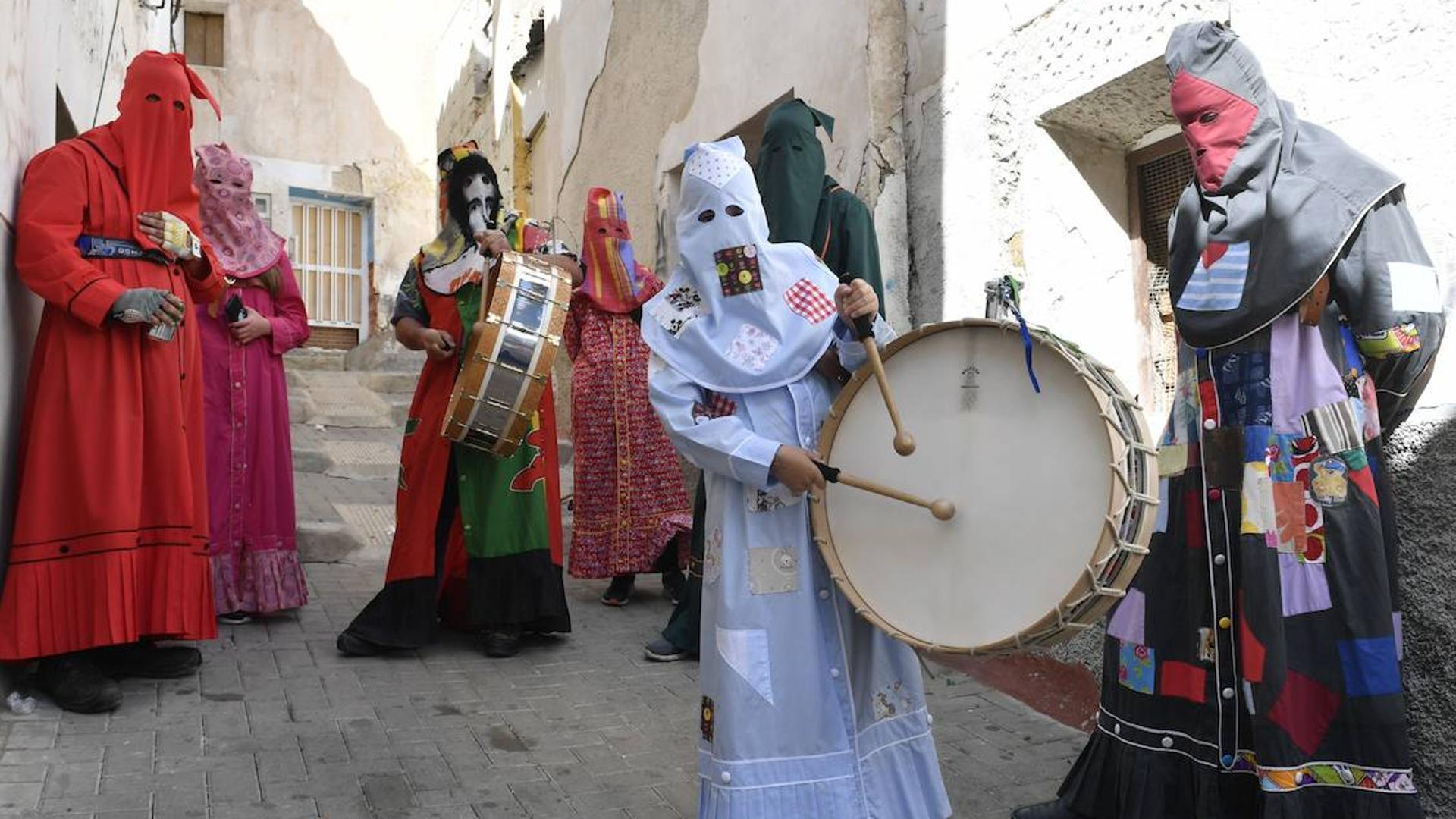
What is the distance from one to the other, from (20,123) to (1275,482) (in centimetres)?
388

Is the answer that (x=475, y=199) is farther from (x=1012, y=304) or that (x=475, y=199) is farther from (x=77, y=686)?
(x=1012, y=304)

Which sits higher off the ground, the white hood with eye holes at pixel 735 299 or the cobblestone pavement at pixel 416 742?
the white hood with eye holes at pixel 735 299

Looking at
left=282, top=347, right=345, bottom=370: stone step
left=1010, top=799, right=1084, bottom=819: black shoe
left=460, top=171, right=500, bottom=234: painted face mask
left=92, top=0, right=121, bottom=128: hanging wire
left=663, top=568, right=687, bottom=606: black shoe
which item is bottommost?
left=1010, top=799, right=1084, bottom=819: black shoe

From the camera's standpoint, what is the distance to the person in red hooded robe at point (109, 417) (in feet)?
11.4

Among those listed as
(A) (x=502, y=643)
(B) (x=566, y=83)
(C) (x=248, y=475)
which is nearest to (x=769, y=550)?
(A) (x=502, y=643)

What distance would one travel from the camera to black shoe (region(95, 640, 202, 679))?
391 cm

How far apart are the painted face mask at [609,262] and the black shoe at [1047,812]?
307 cm

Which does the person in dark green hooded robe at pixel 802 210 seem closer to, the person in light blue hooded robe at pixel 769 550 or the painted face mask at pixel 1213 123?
the person in light blue hooded robe at pixel 769 550

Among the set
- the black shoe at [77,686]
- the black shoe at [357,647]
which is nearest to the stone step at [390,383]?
the black shoe at [357,647]

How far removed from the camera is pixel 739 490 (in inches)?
97.0

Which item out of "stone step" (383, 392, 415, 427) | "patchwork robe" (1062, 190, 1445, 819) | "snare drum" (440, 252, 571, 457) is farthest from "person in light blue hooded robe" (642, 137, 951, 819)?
"stone step" (383, 392, 415, 427)

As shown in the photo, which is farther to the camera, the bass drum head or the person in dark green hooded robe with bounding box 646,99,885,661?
the person in dark green hooded robe with bounding box 646,99,885,661

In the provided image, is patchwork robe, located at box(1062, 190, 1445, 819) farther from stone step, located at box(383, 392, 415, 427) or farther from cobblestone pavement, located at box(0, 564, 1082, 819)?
stone step, located at box(383, 392, 415, 427)

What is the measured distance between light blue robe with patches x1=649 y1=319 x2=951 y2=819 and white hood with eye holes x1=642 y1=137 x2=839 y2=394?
2.2 inches
